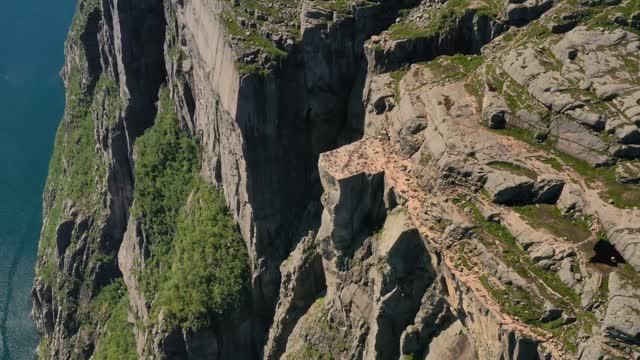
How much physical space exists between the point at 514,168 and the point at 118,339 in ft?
217

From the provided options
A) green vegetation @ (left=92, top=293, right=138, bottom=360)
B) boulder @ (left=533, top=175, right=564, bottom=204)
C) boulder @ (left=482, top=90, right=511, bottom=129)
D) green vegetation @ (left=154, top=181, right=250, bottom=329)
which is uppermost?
boulder @ (left=482, top=90, right=511, bottom=129)

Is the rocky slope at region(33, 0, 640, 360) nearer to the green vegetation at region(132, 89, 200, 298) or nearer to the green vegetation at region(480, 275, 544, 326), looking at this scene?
the green vegetation at region(480, 275, 544, 326)

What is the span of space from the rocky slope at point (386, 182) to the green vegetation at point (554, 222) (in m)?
0.12

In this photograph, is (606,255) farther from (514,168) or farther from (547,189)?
(514,168)

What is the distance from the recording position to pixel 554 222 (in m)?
41.4

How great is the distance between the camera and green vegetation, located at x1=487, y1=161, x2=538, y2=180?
143 ft

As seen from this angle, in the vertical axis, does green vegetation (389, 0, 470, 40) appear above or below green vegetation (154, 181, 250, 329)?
above

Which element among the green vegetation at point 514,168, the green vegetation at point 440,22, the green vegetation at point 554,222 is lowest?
the green vegetation at point 554,222

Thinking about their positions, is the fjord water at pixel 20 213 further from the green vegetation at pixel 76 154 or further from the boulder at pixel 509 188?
the boulder at pixel 509 188

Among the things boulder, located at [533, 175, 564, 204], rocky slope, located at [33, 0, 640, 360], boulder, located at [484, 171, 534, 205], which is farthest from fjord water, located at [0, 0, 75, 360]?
boulder, located at [533, 175, 564, 204]

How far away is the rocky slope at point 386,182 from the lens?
132 ft

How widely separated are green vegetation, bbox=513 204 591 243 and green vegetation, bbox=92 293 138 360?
193 feet

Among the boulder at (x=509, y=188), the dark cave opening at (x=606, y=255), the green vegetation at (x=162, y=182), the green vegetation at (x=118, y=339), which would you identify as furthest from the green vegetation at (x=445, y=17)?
the green vegetation at (x=118, y=339)

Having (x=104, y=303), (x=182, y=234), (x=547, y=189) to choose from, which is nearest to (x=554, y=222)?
(x=547, y=189)
